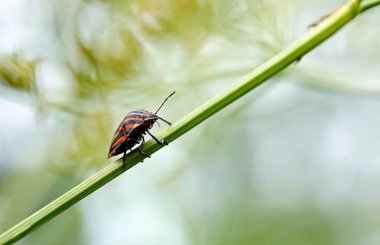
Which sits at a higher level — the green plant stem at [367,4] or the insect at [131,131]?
the insect at [131,131]

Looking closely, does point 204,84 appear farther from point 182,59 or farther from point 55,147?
point 55,147

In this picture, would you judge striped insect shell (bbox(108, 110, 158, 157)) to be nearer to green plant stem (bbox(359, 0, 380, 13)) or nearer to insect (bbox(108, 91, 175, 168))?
insect (bbox(108, 91, 175, 168))

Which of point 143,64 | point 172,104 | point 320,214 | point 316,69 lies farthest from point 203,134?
point 320,214

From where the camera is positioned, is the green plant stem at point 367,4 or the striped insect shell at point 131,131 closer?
the green plant stem at point 367,4

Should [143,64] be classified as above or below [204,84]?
above

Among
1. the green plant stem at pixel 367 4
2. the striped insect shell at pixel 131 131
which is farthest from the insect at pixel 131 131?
the green plant stem at pixel 367 4

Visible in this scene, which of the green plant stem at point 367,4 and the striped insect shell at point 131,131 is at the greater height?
the striped insect shell at point 131,131

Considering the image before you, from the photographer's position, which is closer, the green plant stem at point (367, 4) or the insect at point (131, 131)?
the green plant stem at point (367, 4)

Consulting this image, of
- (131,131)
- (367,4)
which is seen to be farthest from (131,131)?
(367,4)

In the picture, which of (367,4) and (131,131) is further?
(131,131)

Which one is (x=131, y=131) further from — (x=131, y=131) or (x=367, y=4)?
(x=367, y=4)

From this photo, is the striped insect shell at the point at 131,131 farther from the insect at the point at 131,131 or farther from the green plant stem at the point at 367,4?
the green plant stem at the point at 367,4
